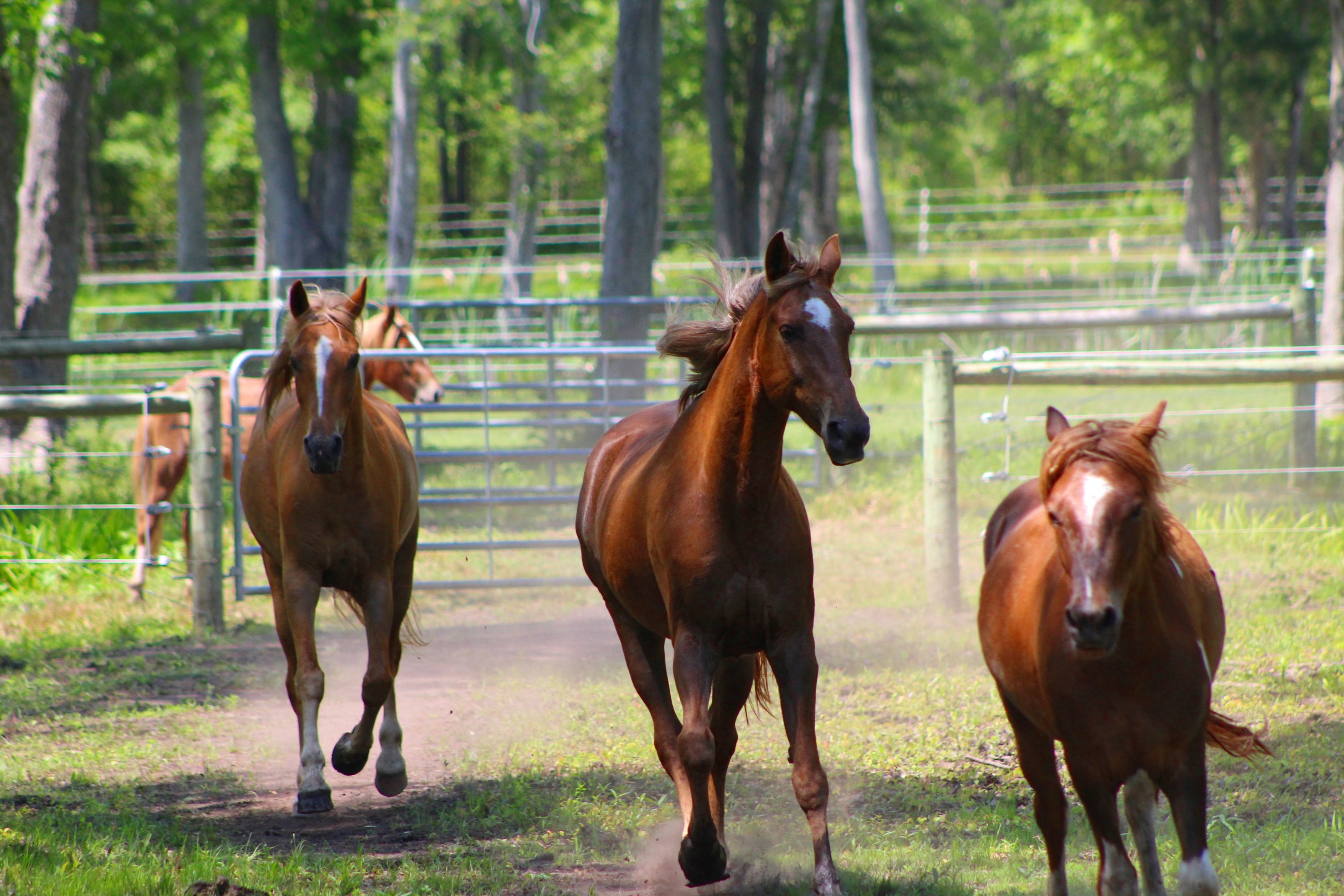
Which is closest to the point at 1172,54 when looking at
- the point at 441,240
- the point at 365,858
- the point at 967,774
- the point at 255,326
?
the point at 441,240

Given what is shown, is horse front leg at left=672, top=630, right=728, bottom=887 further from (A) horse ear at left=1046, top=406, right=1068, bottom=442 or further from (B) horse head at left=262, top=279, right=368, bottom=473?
(B) horse head at left=262, top=279, right=368, bottom=473

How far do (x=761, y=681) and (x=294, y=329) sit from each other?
99.9 inches

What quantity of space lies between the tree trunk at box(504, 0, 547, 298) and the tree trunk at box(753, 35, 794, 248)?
15.5 feet

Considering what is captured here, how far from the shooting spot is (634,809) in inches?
196

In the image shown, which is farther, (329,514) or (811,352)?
(329,514)

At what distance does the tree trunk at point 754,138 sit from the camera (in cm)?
2483

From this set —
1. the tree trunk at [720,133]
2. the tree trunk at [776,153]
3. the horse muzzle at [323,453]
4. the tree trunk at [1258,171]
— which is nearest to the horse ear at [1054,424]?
the horse muzzle at [323,453]

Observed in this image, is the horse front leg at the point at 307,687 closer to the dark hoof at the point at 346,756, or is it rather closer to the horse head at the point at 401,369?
the dark hoof at the point at 346,756

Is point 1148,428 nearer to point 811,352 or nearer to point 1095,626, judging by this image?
point 1095,626

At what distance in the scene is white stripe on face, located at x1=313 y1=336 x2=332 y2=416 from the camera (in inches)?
198

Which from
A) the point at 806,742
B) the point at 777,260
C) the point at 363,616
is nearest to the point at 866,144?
the point at 363,616

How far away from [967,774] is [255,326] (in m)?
6.57

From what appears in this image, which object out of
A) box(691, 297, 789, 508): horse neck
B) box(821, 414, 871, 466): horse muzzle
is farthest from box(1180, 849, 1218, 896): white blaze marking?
box(691, 297, 789, 508): horse neck

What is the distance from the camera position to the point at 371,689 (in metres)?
5.19
